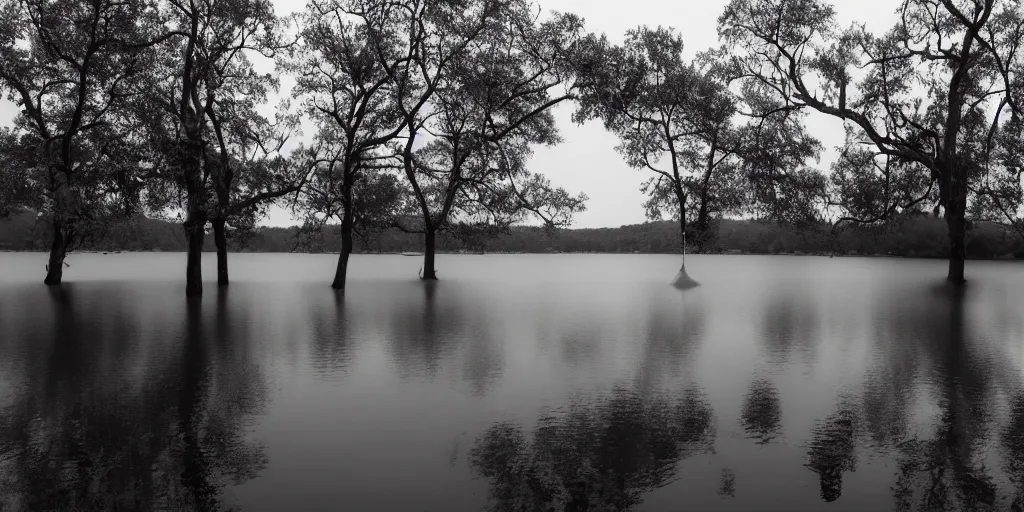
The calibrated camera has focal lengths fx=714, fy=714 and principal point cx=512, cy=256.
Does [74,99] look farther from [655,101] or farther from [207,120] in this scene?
[655,101]

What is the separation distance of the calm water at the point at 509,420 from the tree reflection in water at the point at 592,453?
4cm

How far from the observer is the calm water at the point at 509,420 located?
27.1 ft

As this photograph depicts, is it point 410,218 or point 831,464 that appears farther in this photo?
point 410,218

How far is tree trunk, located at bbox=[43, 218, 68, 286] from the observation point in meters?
50.2

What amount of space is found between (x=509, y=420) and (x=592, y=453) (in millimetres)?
2452

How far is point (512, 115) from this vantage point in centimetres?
5091

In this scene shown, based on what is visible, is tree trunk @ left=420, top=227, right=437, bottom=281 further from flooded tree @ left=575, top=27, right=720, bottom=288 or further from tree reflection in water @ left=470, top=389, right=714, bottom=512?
tree reflection in water @ left=470, top=389, right=714, bottom=512

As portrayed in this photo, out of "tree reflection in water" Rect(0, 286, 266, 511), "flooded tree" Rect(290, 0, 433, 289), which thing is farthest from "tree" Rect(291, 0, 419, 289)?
"tree reflection in water" Rect(0, 286, 266, 511)

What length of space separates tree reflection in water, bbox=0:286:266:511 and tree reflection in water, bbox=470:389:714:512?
326 centimetres

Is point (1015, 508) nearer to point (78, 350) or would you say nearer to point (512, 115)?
point (78, 350)

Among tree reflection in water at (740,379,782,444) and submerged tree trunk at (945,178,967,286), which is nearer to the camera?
tree reflection in water at (740,379,782,444)

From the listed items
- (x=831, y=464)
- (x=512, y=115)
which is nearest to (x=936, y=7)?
(x=512, y=115)

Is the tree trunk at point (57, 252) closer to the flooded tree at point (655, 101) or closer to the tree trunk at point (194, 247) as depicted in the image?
the tree trunk at point (194, 247)

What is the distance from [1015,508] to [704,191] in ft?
133
